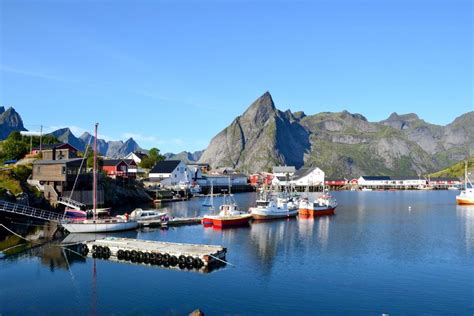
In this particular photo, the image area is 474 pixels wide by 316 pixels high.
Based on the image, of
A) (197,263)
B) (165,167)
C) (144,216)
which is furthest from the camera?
(165,167)

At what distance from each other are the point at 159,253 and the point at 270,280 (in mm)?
11034

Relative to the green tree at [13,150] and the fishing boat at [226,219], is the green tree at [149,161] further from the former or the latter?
the fishing boat at [226,219]

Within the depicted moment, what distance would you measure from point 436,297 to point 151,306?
19.7 metres

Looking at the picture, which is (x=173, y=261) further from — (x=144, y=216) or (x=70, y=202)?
(x=70, y=202)

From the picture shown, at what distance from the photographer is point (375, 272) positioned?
36.4 metres

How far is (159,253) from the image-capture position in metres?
38.9

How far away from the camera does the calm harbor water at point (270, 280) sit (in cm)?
2773

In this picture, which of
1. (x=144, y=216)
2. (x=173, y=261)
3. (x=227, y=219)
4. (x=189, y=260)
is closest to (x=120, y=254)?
(x=173, y=261)

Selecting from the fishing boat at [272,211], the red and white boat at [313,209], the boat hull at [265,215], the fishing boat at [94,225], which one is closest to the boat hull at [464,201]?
the red and white boat at [313,209]

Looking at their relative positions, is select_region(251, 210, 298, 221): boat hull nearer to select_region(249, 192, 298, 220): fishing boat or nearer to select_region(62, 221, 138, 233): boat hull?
select_region(249, 192, 298, 220): fishing boat

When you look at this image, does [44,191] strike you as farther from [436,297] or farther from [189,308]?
[436,297]

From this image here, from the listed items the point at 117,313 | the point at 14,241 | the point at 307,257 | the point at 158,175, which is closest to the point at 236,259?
the point at 307,257

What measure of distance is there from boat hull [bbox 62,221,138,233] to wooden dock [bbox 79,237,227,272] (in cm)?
1005

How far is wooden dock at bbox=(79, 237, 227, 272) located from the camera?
37.2 metres
